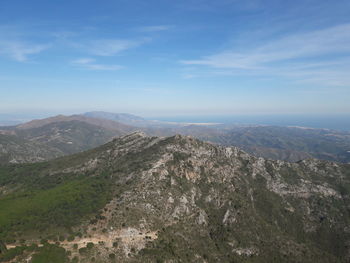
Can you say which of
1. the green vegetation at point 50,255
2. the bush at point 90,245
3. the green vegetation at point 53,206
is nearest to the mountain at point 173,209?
the green vegetation at point 50,255

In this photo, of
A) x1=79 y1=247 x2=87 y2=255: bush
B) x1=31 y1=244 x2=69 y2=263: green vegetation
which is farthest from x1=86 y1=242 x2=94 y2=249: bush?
x1=31 y1=244 x2=69 y2=263: green vegetation

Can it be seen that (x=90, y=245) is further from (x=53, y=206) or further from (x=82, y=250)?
(x=53, y=206)

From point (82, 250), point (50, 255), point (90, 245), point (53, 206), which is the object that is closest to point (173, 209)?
point (90, 245)

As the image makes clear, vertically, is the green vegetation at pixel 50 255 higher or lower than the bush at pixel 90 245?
higher

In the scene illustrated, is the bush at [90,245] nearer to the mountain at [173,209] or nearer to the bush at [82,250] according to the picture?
the mountain at [173,209]

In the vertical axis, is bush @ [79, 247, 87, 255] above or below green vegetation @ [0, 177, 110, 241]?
below

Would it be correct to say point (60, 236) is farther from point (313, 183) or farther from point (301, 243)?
point (313, 183)

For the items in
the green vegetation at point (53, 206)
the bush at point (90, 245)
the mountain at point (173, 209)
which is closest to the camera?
the bush at point (90, 245)

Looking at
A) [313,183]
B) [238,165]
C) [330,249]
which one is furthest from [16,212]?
[313,183]

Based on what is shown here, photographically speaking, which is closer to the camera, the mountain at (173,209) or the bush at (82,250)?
the bush at (82,250)

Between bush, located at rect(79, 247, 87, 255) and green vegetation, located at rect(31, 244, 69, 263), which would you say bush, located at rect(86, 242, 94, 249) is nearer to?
bush, located at rect(79, 247, 87, 255)
